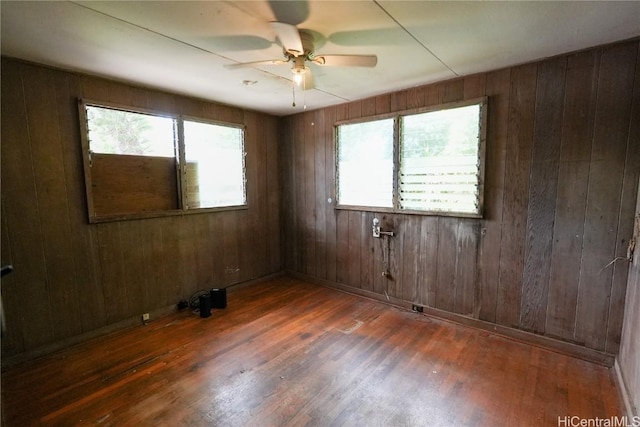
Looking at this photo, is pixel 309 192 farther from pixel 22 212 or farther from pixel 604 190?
pixel 604 190

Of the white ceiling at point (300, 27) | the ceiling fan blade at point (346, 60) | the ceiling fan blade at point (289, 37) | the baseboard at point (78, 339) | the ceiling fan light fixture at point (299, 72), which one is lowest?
the baseboard at point (78, 339)

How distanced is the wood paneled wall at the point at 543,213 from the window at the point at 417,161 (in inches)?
4.4

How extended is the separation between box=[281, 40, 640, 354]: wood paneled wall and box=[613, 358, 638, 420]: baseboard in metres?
0.17

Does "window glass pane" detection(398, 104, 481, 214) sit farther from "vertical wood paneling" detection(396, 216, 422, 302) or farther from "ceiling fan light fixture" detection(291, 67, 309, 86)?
"ceiling fan light fixture" detection(291, 67, 309, 86)

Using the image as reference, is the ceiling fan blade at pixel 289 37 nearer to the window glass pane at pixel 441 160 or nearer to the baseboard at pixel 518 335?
the window glass pane at pixel 441 160

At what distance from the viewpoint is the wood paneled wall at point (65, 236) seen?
2.32 metres

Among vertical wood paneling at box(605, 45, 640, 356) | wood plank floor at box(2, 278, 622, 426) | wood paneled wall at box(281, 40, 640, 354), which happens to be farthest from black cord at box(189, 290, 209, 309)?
vertical wood paneling at box(605, 45, 640, 356)

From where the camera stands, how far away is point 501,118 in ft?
8.61

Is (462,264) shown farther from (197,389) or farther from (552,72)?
(197,389)

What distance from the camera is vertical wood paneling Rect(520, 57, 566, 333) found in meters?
2.37

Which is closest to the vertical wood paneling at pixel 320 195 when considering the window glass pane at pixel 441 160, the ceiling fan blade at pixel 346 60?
the window glass pane at pixel 441 160

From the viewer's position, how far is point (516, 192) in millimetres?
2590

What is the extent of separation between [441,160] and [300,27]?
187 cm

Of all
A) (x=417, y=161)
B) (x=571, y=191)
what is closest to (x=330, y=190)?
(x=417, y=161)
